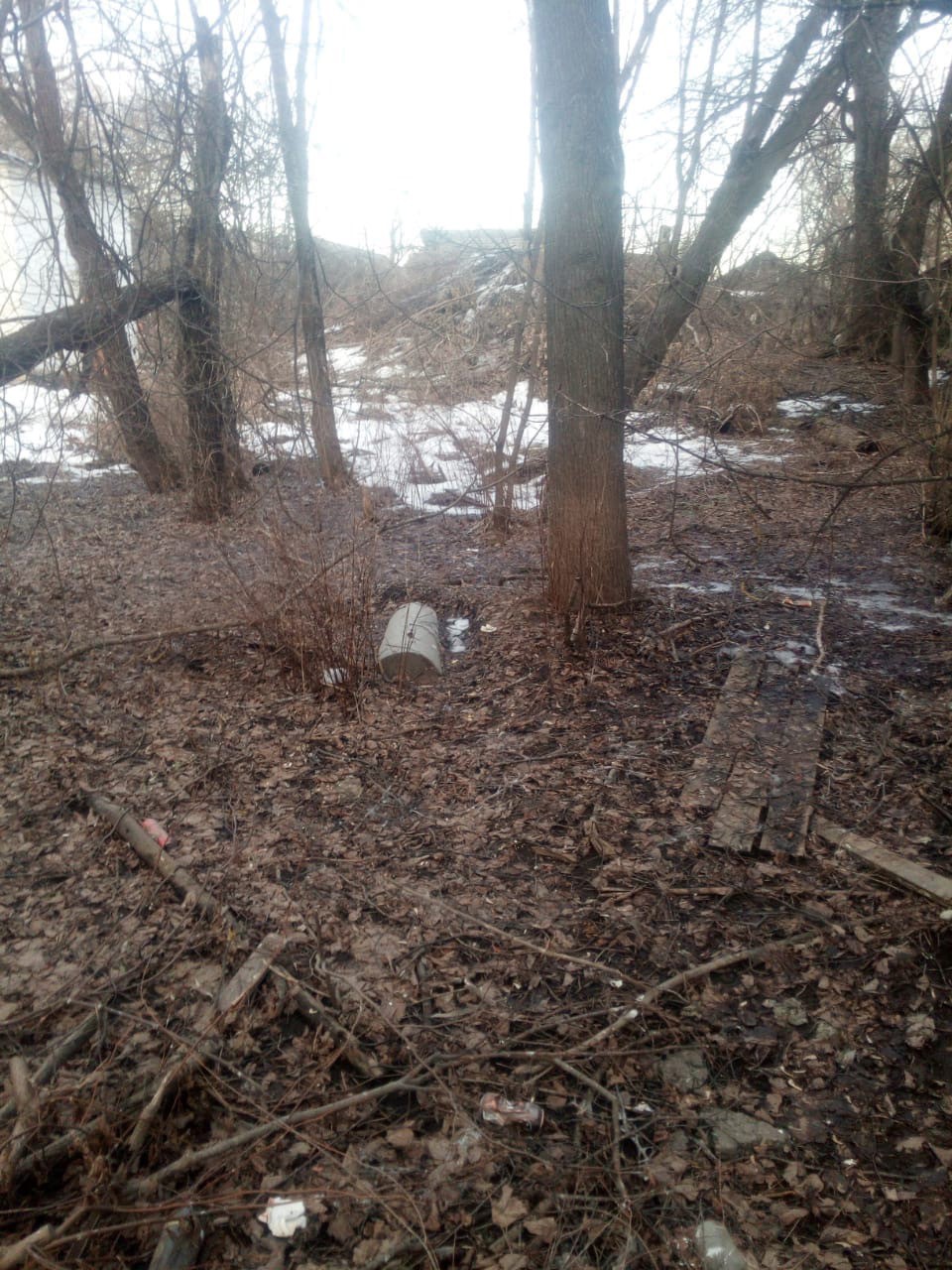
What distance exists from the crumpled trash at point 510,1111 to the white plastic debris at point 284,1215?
0.52 m

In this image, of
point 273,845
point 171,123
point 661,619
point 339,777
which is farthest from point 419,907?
Result: point 171,123

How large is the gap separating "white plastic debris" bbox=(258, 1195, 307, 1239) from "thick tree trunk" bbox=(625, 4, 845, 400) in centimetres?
631

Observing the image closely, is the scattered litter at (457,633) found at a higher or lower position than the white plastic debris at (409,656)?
lower

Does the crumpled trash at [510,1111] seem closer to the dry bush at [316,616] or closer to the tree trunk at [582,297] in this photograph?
the dry bush at [316,616]

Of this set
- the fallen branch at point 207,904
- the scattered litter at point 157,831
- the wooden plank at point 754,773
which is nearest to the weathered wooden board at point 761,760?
the wooden plank at point 754,773

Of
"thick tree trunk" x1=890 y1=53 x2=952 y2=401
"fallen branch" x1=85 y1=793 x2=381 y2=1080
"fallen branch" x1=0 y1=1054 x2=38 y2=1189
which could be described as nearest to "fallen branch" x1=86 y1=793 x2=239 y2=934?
"fallen branch" x1=85 y1=793 x2=381 y2=1080

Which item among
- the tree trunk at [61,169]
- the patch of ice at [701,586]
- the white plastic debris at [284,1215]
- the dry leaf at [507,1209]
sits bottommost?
the dry leaf at [507,1209]

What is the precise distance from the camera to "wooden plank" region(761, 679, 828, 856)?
11.0ft

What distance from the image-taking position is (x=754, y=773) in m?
3.78

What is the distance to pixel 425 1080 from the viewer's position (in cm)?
238

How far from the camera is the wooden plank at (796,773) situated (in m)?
3.35

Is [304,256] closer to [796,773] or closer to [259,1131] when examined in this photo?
[796,773]

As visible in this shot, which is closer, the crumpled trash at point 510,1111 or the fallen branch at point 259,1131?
the fallen branch at point 259,1131

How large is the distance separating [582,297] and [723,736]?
2.72 m
